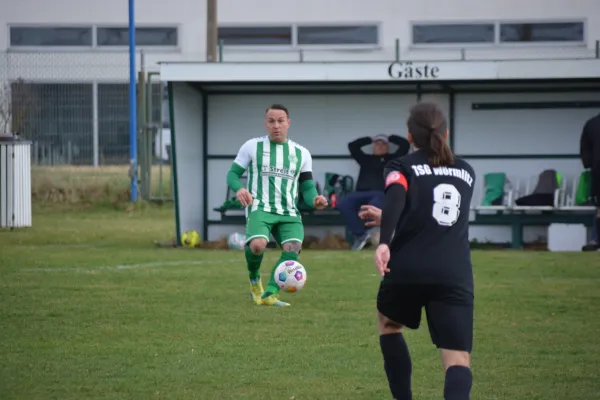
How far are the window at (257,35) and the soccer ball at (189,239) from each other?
12.9 meters

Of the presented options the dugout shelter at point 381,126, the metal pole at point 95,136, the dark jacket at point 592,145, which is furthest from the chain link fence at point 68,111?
the dark jacket at point 592,145

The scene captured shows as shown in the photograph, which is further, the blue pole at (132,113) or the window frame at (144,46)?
the window frame at (144,46)

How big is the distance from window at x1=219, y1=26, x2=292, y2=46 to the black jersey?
81.6ft

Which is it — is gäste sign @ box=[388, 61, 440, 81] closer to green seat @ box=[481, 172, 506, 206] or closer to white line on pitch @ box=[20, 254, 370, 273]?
green seat @ box=[481, 172, 506, 206]

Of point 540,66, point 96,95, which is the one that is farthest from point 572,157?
point 96,95

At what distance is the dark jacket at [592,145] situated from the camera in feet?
55.6

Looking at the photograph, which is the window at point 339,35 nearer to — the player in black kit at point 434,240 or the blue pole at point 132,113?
the blue pole at point 132,113

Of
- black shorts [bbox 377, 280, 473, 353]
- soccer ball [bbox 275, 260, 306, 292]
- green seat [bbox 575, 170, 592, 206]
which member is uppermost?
green seat [bbox 575, 170, 592, 206]

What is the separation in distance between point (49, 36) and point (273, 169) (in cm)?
2078

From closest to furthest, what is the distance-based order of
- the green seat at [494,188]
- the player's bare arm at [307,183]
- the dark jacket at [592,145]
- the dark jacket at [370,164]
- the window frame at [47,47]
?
1. the player's bare arm at [307,183]
2. the dark jacket at [592,145]
3. the dark jacket at [370,164]
4. the green seat at [494,188]
5. the window frame at [47,47]

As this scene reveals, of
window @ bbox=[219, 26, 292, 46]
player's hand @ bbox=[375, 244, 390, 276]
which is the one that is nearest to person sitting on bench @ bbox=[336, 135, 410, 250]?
player's hand @ bbox=[375, 244, 390, 276]

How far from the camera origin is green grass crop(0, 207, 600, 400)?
7.64 m

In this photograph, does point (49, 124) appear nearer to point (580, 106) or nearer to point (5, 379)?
point (580, 106)

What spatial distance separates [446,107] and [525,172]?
5.37ft
